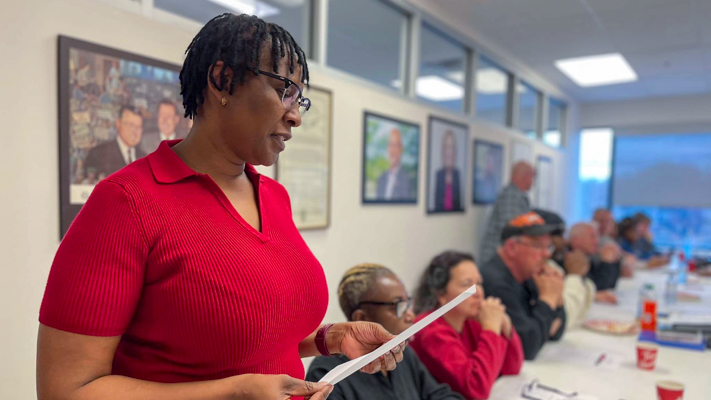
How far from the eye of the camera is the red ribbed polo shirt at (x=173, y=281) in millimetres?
586

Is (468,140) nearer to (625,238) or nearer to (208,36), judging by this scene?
(625,238)

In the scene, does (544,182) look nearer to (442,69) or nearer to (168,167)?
(442,69)

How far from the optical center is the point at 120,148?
1.61m

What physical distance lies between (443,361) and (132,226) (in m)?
1.24

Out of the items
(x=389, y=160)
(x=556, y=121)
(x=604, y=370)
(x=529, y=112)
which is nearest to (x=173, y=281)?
(x=604, y=370)

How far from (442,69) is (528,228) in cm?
235

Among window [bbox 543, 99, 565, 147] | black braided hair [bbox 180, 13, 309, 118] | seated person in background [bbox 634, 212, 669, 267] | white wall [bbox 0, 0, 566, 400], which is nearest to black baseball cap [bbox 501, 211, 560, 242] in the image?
→ white wall [bbox 0, 0, 566, 400]

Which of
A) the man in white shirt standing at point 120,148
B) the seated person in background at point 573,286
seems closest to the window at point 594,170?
the seated person in background at point 573,286

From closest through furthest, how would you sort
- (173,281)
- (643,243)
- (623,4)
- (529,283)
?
(173,281), (529,283), (623,4), (643,243)

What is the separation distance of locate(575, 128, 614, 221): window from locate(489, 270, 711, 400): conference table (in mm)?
5066

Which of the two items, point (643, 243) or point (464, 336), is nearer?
point (464, 336)

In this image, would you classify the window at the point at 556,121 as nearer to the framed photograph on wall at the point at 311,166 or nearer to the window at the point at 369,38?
the window at the point at 369,38

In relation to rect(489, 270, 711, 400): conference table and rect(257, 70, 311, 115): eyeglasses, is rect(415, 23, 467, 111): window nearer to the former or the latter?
rect(489, 270, 711, 400): conference table

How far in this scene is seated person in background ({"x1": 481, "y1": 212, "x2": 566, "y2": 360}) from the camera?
1978mm
